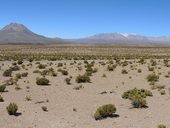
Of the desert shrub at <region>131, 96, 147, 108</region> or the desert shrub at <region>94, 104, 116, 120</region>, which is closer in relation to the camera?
the desert shrub at <region>94, 104, 116, 120</region>

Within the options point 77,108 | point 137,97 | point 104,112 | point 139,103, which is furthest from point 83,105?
point 104,112

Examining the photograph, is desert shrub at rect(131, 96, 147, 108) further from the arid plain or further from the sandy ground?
the sandy ground

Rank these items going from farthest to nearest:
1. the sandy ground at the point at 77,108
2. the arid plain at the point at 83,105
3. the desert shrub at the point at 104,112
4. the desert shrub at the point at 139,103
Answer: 1. the desert shrub at the point at 139,103
2. the desert shrub at the point at 104,112
3. the arid plain at the point at 83,105
4. the sandy ground at the point at 77,108

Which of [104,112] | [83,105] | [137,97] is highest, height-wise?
[137,97]

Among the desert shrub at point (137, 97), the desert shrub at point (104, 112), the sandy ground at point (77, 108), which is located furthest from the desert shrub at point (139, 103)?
the desert shrub at point (104, 112)

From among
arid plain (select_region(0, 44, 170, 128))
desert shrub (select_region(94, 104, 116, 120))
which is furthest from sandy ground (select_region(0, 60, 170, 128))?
desert shrub (select_region(94, 104, 116, 120))

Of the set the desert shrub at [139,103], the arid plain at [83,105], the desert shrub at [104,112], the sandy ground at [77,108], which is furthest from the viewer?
the desert shrub at [139,103]

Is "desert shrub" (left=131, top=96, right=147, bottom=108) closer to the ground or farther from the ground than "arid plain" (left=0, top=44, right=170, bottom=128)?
farther from the ground

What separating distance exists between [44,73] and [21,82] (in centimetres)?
636

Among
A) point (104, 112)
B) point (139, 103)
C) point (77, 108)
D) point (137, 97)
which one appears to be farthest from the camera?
point (137, 97)

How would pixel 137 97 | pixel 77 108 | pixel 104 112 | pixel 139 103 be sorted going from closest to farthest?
pixel 104 112 < pixel 139 103 < pixel 77 108 < pixel 137 97

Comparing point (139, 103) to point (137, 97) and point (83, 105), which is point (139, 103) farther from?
point (83, 105)

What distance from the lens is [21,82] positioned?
2914 cm

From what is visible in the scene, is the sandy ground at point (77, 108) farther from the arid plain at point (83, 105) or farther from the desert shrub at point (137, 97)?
the desert shrub at point (137, 97)
